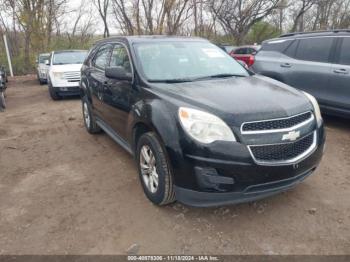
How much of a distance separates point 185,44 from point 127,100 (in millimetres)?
1176

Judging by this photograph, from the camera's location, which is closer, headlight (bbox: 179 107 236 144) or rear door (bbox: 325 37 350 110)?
headlight (bbox: 179 107 236 144)

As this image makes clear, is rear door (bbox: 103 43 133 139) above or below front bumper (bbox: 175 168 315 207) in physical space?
above

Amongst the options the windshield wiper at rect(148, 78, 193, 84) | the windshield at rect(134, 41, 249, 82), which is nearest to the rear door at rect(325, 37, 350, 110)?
the windshield at rect(134, 41, 249, 82)

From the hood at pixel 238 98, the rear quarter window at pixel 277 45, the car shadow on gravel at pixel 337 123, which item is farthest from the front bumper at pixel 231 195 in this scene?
the rear quarter window at pixel 277 45

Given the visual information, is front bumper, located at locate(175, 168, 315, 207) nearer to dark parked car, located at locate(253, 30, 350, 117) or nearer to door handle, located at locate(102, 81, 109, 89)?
door handle, located at locate(102, 81, 109, 89)

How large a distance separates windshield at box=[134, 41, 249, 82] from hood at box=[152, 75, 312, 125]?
255 millimetres

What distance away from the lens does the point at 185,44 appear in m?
4.28

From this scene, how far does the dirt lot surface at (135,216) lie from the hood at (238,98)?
1.02m

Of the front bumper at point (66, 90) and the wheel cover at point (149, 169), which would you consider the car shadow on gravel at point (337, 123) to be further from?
the front bumper at point (66, 90)

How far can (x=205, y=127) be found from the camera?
9.02 feet

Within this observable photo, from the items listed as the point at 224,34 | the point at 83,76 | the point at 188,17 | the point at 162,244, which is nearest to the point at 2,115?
the point at 83,76

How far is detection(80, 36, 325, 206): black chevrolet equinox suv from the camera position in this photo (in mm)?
2701

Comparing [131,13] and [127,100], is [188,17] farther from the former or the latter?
[127,100]

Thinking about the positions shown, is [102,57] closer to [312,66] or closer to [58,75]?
[312,66]
